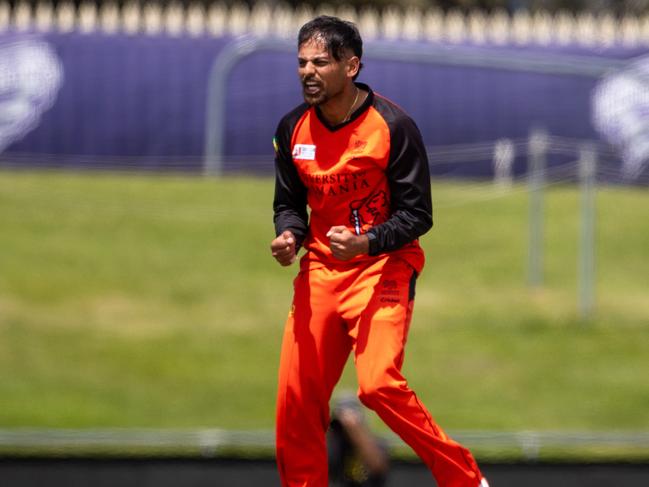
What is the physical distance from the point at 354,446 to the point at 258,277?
7991mm

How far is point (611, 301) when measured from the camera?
13.6 metres

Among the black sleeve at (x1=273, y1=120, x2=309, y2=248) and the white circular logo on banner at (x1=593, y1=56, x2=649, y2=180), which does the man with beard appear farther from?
the white circular logo on banner at (x1=593, y1=56, x2=649, y2=180)

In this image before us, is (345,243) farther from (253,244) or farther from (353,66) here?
(253,244)

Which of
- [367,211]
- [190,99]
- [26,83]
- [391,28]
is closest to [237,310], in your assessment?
[190,99]

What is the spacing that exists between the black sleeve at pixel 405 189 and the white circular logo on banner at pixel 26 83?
13.1m

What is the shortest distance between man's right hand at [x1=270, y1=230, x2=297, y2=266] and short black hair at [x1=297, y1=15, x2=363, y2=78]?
2.03 ft

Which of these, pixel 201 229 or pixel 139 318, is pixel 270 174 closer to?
pixel 201 229

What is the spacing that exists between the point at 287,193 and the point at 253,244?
9.77 metres

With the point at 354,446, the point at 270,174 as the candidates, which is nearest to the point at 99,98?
the point at 270,174

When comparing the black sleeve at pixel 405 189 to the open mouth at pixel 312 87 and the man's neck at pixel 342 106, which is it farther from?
the open mouth at pixel 312 87

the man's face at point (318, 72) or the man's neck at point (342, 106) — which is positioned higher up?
the man's face at point (318, 72)

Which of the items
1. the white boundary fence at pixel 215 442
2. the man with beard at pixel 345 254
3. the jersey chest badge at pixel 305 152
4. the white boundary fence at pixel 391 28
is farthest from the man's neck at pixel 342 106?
the white boundary fence at pixel 391 28

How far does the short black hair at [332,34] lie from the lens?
15.5 feet

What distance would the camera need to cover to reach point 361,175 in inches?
189
